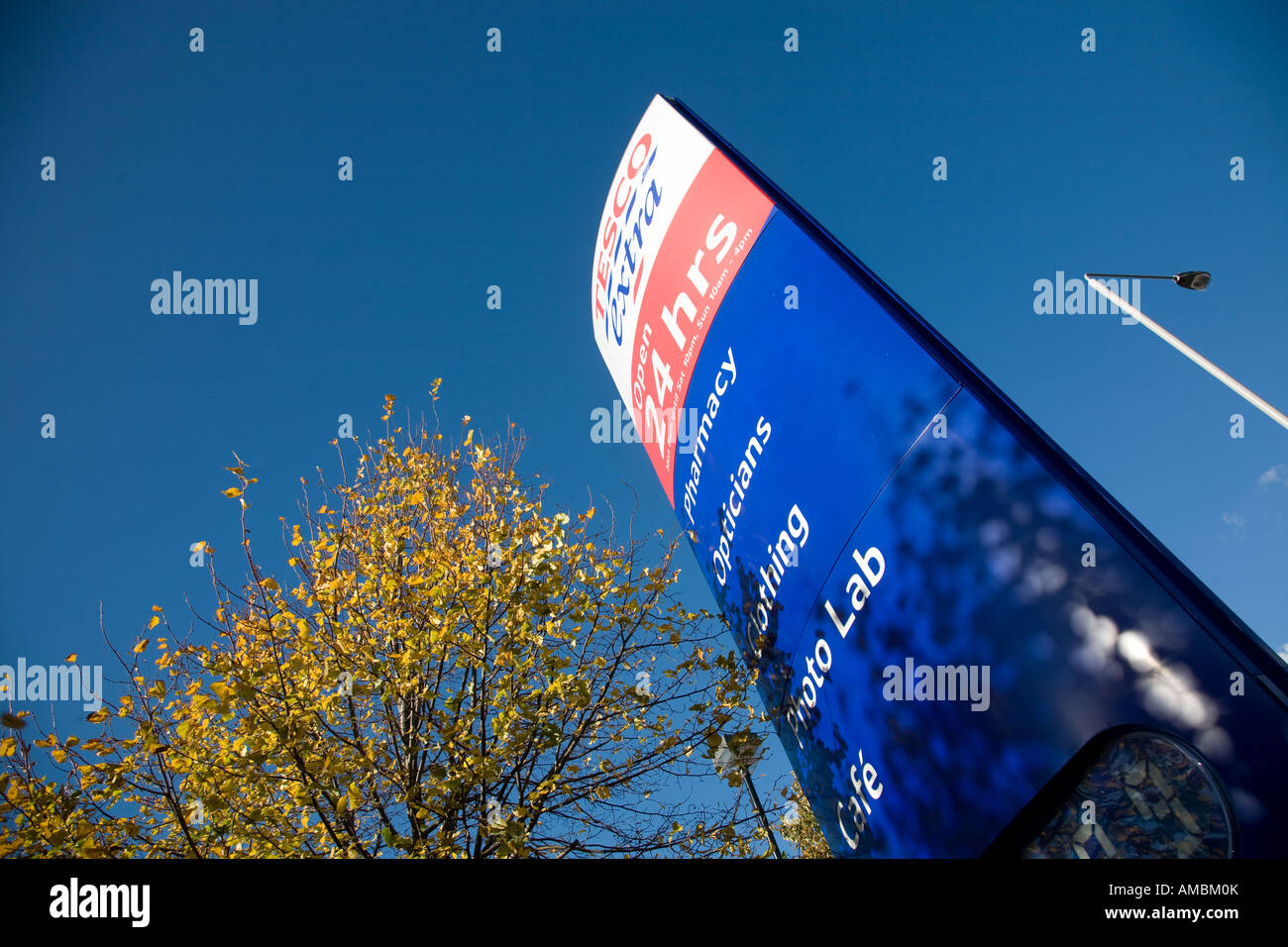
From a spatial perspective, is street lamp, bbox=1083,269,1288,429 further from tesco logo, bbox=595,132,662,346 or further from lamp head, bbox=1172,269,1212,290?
tesco logo, bbox=595,132,662,346

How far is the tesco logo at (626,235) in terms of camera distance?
9461 mm

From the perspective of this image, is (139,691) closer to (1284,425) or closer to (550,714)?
(550,714)

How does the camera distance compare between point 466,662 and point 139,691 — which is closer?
point 139,691

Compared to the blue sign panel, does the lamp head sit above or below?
above

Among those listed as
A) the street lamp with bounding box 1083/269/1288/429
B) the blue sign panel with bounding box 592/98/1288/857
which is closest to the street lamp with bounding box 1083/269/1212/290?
the street lamp with bounding box 1083/269/1288/429

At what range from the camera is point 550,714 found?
5.86 m

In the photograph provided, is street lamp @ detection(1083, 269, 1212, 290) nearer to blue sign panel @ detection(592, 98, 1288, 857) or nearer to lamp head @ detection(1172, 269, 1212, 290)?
lamp head @ detection(1172, 269, 1212, 290)

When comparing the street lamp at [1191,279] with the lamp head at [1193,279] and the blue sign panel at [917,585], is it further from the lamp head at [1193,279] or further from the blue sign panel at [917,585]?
the blue sign panel at [917,585]

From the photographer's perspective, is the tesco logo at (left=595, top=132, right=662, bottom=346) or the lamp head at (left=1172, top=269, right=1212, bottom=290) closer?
the tesco logo at (left=595, top=132, right=662, bottom=346)

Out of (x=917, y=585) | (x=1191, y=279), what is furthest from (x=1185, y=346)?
(x=917, y=585)

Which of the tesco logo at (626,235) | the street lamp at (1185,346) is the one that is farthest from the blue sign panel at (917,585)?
the street lamp at (1185,346)

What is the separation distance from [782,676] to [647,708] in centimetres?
172

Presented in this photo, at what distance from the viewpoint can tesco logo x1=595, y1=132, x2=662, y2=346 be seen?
31.0ft
